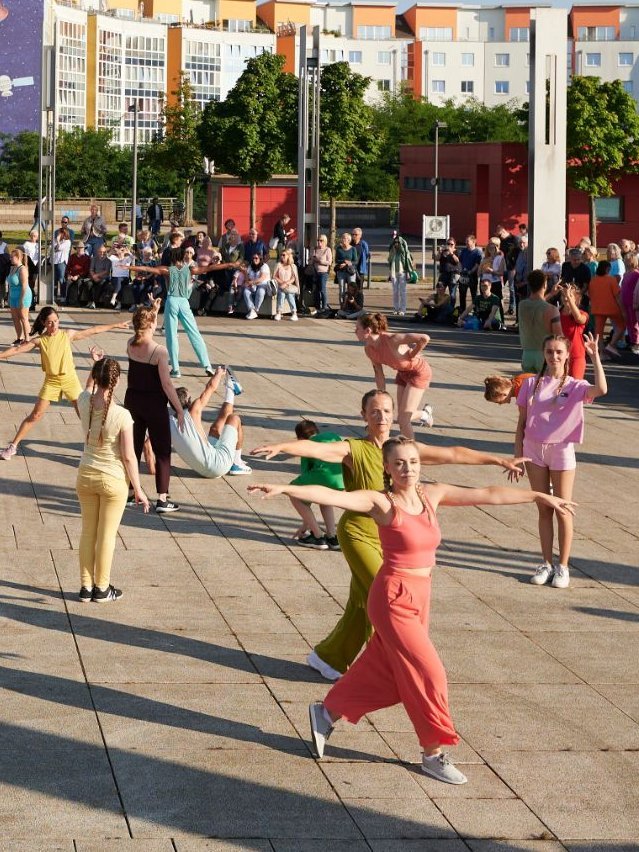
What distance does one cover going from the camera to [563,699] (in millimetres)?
7852

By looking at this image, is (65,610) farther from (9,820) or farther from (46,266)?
(46,266)

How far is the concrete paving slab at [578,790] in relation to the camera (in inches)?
244

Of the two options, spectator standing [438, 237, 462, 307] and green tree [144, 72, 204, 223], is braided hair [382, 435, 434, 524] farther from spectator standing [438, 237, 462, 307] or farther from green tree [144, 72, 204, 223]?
green tree [144, 72, 204, 223]

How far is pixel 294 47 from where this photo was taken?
139 metres

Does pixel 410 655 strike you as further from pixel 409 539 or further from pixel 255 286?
pixel 255 286

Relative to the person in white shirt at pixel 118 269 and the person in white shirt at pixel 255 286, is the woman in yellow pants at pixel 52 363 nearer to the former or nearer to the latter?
the person in white shirt at pixel 255 286

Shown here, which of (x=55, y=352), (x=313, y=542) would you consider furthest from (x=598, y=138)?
(x=313, y=542)

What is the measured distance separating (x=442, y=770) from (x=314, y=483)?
13.1 feet

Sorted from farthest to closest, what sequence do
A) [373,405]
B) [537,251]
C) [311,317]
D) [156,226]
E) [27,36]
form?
[27,36] < [156,226] < [311,317] < [537,251] < [373,405]

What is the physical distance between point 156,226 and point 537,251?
31.2m

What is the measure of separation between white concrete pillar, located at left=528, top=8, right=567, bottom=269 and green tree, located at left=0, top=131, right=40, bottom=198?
55.6 meters

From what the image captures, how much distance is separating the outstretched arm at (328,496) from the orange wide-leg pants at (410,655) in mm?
350

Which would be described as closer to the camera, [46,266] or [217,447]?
[217,447]

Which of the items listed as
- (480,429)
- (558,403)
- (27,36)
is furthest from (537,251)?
(27,36)
